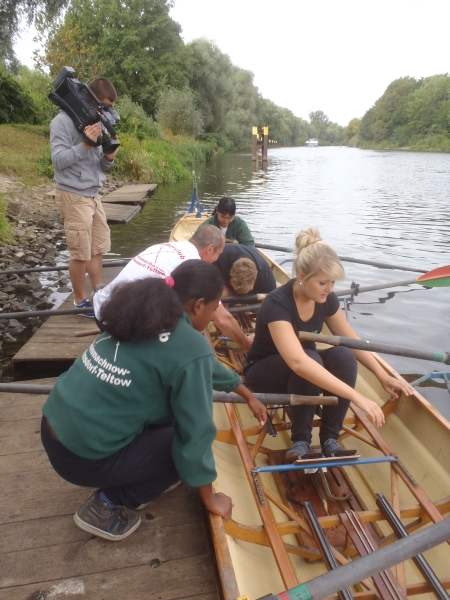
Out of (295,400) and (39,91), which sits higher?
(39,91)

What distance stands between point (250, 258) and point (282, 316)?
6.14 ft

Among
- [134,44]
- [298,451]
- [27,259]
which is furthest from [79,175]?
[134,44]

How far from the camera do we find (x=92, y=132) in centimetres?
426

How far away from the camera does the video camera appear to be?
4148 millimetres

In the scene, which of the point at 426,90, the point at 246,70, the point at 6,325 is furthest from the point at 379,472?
the point at 426,90

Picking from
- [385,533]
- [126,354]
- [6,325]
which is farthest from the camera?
[6,325]

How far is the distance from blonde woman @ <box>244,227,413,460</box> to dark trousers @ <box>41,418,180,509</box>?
0.82 m

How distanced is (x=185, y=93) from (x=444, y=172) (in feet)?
63.0

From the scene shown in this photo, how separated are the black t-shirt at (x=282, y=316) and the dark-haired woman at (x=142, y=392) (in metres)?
0.81

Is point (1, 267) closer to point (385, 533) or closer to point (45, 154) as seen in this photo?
point (385, 533)

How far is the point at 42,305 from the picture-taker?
21.5ft

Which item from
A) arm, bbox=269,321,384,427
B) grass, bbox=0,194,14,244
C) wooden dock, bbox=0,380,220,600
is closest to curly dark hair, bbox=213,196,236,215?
arm, bbox=269,321,384,427

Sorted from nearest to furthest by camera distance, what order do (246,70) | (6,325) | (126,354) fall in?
(126,354)
(6,325)
(246,70)

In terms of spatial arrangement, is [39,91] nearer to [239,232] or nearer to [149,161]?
[149,161]
